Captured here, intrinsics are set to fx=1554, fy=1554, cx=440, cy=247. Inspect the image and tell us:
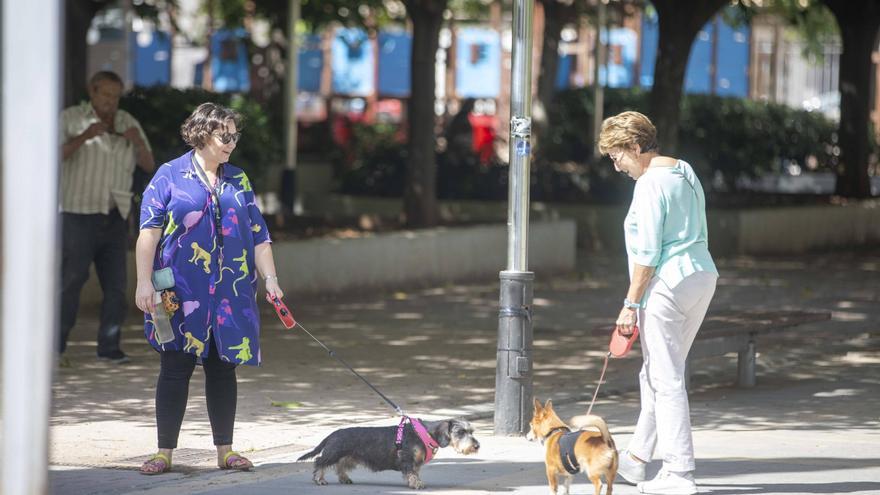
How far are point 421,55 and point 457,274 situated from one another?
8.72ft

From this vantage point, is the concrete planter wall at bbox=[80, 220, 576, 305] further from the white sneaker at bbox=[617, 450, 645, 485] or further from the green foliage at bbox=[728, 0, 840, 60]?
the white sneaker at bbox=[617, 450, 645, 485]

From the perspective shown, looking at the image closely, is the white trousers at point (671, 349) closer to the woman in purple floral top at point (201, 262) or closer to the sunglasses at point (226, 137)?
the woman in purple floral top at point (201, 262)

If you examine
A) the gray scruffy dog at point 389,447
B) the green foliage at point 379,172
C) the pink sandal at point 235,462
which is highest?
the green foliage at point 379,172

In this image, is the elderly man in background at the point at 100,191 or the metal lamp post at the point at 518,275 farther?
the elderly man in background at the point at 100,191

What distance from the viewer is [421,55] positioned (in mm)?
17203

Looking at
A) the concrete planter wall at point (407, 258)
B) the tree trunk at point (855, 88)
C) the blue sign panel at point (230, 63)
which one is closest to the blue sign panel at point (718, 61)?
the tree trunk at point (855, 88)

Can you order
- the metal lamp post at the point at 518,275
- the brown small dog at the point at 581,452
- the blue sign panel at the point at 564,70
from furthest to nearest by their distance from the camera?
the blue sign panel at the point at 564,70
the metal lamp post at the point at 518,275
the brown small dog at the point at 581,452

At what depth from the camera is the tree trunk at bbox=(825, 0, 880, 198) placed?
22484mm

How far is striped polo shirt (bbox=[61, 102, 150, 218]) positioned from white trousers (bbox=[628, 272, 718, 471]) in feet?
15.3

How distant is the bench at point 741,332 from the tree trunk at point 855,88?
12938 millimetres

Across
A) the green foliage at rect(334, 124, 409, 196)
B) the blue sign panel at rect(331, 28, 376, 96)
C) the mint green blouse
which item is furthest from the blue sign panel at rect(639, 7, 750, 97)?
the mint green blouse

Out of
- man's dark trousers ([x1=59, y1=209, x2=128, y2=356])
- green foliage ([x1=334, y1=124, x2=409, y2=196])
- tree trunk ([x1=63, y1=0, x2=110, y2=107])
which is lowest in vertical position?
man's dark trousers ([x1=59, y1=209, x2=128, y2=356])

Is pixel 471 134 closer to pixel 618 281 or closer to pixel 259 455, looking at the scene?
pixel 618 281

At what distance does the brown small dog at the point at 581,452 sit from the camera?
6.31 metres
